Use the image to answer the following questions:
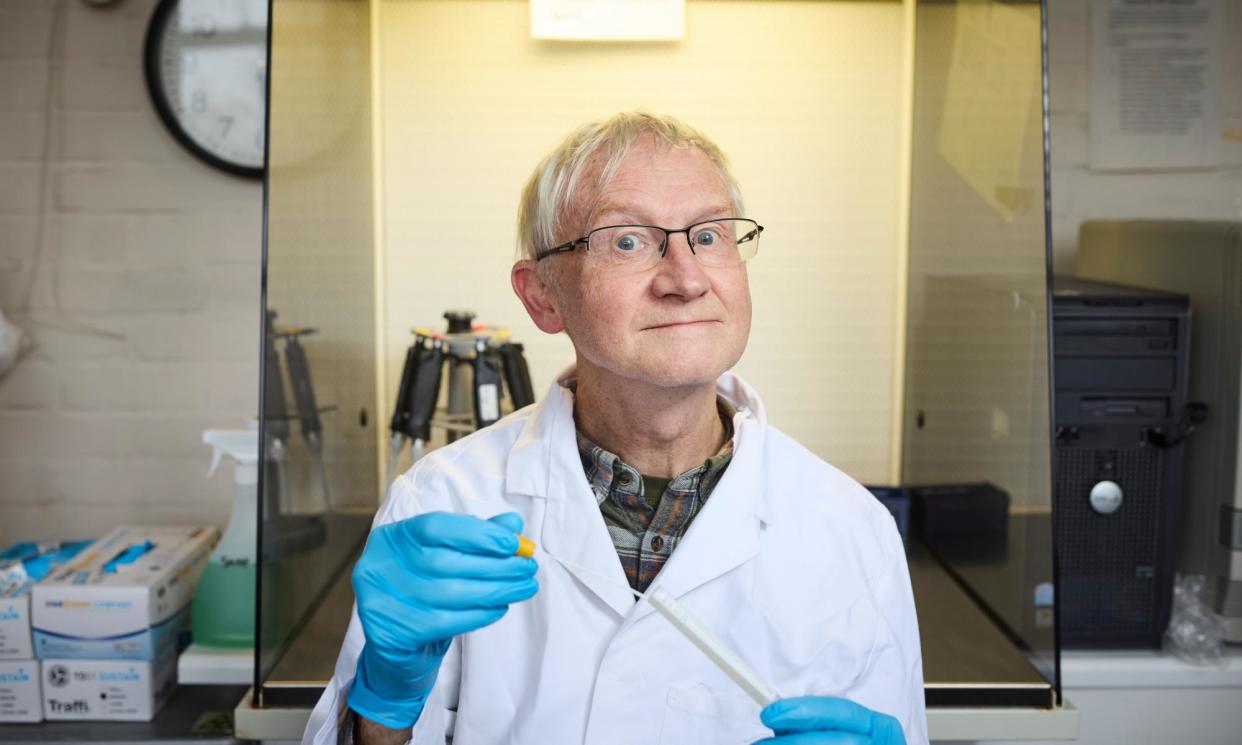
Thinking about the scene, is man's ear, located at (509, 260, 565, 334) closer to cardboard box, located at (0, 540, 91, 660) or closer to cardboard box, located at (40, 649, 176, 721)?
cardboard box, located at (40, 649, 176, 721)

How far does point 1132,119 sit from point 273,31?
67.2 inches

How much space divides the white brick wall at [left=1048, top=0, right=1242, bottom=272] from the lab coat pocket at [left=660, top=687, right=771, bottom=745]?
4.71ft

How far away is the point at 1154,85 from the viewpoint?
88.2 inches

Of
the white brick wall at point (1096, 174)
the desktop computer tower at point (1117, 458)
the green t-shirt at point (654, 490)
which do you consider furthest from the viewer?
the white brick wall at point (1096, 174)

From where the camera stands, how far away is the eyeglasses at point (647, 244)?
3.89ft

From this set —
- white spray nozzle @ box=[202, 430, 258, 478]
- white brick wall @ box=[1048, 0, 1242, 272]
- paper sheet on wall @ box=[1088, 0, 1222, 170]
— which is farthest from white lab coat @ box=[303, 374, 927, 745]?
paper sheet on wall @ box=[1088, 0, 1222, 170]

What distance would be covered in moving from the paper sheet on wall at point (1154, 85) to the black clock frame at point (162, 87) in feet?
5.48

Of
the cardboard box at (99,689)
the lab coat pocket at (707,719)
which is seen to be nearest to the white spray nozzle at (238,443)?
the cardboard box at (99,689)

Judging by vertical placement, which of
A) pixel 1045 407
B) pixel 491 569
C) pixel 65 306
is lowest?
pixel 491 569

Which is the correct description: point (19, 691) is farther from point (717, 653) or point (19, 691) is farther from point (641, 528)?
point (717, 653)

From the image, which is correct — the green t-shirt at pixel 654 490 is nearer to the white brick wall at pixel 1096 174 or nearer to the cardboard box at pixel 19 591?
the cardboard box at pixel 19 591

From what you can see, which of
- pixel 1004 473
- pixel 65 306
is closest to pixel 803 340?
pixel 1004 473

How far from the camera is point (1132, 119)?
2232 millimetres

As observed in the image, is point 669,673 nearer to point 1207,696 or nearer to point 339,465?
point 339,465
